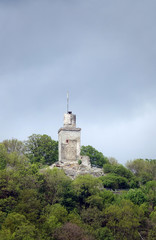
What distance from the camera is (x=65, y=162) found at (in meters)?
48.7

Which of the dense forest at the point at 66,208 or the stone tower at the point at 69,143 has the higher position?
the stone tower at the point at 69,143

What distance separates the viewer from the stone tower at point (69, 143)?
49.6 meters

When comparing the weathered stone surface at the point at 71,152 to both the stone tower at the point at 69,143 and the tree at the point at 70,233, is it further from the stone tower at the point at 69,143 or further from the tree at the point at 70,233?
the tree at the point at 70,233

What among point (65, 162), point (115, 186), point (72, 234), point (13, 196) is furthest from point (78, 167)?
point (72, 234)

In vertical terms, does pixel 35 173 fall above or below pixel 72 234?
above

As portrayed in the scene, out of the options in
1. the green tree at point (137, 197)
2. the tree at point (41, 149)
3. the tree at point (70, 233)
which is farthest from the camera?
the tree at point (41, 149)

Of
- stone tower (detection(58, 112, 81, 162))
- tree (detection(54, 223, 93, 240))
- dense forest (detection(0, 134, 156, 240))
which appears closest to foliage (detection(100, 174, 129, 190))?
dense forest (detection(0, 134, 156, 240))

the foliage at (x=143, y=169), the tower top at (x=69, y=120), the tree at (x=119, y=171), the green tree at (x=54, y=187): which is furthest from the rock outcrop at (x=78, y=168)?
the green tree at (x=54, y=187)

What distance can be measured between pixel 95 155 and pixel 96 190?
21.2 m

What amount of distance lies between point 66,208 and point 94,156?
925 inches

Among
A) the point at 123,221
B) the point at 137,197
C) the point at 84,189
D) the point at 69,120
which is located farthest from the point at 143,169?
the point at 123,221

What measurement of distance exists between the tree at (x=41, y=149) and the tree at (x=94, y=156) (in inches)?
196

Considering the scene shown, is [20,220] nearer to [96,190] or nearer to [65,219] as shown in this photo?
[65,219]

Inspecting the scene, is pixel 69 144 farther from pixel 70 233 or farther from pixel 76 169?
pixel 70 233
